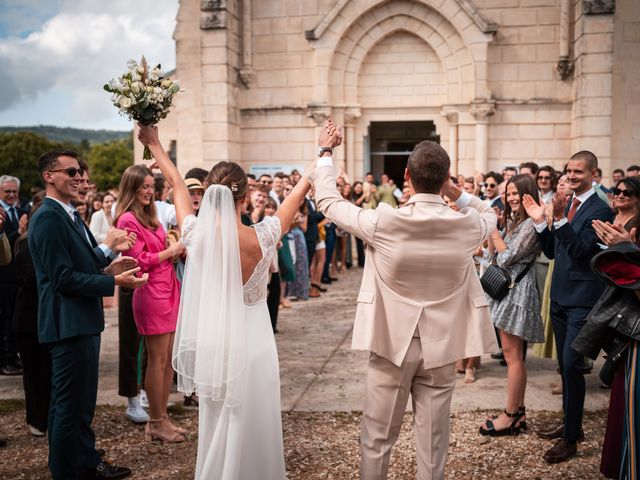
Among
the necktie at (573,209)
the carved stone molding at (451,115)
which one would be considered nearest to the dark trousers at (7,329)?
the necktie at (573,209)

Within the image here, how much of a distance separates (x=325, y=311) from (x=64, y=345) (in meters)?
6.61

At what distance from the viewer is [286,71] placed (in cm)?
1606

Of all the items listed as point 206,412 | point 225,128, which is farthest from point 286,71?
point 206,412

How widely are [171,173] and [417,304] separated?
70.1 inches

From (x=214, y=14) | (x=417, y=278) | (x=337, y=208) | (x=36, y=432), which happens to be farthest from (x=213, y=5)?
(x=417, y=278)

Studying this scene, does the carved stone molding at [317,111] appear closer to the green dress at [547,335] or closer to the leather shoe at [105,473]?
the green dress at [547,335]

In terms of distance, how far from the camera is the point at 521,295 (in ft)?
17.1

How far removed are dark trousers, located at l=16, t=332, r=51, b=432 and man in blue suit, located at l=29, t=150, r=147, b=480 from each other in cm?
121

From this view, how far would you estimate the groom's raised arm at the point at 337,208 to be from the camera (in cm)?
322

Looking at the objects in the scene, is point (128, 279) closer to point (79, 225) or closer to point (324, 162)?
point (79, 225)

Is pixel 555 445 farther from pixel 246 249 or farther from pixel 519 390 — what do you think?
pixel 246 249

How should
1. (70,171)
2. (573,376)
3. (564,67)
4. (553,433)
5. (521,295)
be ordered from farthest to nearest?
(564,67) < (521,295) < (553,433) < (573,376) < (70,171)

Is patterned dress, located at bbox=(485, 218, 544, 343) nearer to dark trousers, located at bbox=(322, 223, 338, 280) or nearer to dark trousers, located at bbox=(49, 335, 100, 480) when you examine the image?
dark trousers, located at bbox=(49, 335, 100, 480)

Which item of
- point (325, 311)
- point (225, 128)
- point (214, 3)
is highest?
point (214, 3)
